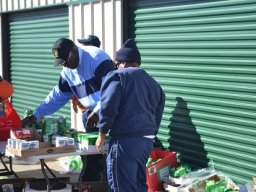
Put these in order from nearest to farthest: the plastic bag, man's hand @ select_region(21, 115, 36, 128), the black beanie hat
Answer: the black beanie hat
man's hand @ select_region(21, 115, 36, 128)
the plastic bag

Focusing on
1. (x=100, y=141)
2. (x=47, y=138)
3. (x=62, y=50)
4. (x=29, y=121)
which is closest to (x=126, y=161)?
(x=100, y=141)

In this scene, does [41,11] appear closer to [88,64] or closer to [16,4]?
[16,4]

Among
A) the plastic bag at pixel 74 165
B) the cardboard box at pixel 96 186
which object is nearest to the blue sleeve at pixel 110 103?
the cardboard box at pixel 96 186

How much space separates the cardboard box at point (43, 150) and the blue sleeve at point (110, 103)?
468 millimetres

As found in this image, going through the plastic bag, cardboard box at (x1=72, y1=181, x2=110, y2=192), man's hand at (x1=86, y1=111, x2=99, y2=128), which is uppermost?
man's hand at (x1=86, y1=111, x2=99, y2=128)

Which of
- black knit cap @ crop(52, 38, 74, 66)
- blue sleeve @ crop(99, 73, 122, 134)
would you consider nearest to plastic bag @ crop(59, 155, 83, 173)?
black knit cap @ crop(52, 38, 74, 66)

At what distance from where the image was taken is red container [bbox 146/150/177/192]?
6.12 m

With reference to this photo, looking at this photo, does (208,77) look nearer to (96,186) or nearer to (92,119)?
(92,119)

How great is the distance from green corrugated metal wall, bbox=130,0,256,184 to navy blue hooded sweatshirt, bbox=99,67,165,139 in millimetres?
1451

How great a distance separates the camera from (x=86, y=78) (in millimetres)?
5711

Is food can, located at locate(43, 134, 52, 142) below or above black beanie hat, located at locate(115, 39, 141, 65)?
below

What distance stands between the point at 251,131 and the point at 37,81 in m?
5.96

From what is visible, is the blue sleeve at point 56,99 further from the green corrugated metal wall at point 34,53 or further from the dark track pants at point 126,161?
the green corrugated metal wall at point 34,53

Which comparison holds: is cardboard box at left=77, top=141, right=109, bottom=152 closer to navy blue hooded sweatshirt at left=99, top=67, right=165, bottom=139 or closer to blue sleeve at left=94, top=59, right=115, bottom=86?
navy blue hooded sweatshirt at left=99, top=67, right=165, bottom=139
